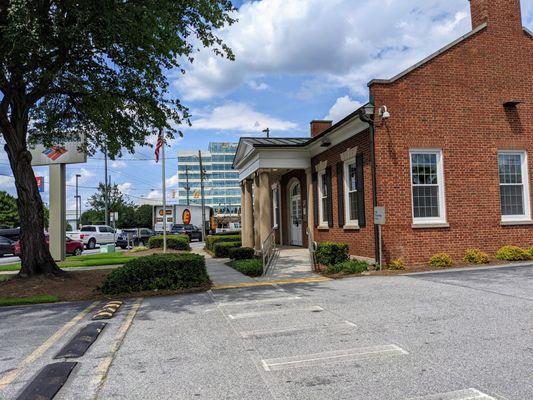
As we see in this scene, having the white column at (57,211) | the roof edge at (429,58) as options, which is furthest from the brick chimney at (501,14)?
the white column at (57,211)

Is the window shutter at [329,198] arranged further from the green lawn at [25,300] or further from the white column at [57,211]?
the white column at [57,211]

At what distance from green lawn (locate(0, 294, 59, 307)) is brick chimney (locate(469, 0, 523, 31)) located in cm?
1444

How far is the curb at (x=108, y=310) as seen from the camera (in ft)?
26.2

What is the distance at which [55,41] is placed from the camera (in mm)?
10086

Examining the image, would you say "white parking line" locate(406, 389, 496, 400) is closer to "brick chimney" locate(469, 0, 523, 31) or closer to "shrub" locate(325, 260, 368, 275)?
"shrub" locate(325, 260, 368, 275)

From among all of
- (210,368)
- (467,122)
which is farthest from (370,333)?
(467,122)

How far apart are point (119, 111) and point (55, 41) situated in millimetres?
3354

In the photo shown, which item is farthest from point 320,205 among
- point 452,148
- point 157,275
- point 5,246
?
point 5,246

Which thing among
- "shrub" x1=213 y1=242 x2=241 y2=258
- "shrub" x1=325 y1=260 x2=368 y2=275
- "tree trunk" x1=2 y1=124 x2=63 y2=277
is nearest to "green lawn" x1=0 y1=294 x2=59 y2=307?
"tree trunk" x1=2 y1=124 x2=63 y2=277

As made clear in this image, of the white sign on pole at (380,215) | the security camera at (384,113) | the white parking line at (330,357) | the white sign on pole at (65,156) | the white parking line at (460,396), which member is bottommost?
the white parking line at (330,357)

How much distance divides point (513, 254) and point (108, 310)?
1120 cm

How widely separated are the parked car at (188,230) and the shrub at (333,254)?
102 feet

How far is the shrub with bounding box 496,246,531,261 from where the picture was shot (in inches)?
526

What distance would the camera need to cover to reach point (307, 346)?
5.67 metres
